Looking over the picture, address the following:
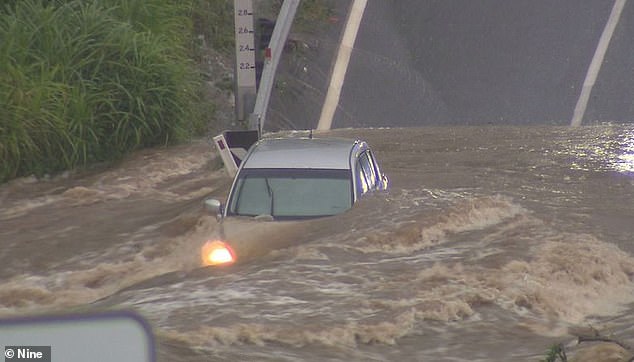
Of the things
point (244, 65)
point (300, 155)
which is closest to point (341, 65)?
point (244, 65)

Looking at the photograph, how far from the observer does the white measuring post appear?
14.5 meters

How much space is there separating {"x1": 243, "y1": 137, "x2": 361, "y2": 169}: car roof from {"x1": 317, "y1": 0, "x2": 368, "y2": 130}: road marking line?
890 centimetres

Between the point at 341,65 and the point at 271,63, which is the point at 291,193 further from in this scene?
the point at 341,65

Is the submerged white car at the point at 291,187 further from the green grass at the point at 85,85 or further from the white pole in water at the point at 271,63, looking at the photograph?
the green grass at the point at 85,85

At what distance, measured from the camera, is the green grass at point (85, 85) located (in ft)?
47.2

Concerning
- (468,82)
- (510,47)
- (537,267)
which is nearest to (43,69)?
(537,267)

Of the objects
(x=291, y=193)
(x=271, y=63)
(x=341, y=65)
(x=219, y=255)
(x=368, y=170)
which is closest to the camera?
(x=219, y=255)

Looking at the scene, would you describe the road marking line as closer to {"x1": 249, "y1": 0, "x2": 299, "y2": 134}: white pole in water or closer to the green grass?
{"x1": 249, "y1": 0, "x2": 299, "y2": 134}: white pole in water

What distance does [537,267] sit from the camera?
29.5ft

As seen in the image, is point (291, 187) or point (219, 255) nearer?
point (219, 255)

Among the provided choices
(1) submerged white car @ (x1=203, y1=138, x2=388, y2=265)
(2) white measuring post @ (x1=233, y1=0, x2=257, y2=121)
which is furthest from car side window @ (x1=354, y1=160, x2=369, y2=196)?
(2) white measuring post @ (x1=233, y1=0, x2=257, y2=121)

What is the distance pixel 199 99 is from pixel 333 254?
30.5ft

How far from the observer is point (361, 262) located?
919cm

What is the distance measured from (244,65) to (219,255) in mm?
6111
